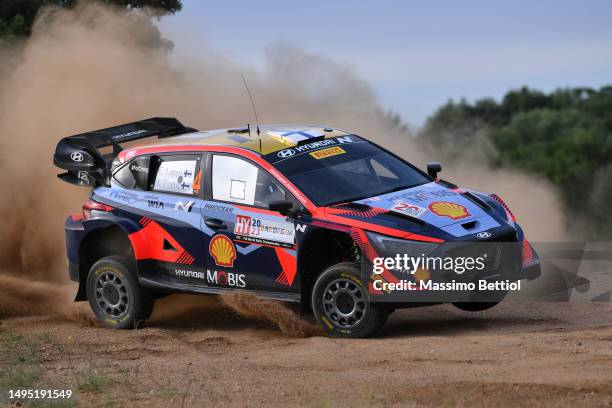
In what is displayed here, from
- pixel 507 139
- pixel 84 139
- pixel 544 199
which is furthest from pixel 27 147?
pixel 507 139

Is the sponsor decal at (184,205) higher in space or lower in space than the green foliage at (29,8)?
lower

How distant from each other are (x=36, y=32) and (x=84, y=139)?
6952 millimetres

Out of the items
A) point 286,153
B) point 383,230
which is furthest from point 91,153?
point 383,230

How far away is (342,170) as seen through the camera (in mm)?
9844

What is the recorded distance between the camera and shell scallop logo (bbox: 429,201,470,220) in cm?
909

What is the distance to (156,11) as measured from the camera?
65.4ft

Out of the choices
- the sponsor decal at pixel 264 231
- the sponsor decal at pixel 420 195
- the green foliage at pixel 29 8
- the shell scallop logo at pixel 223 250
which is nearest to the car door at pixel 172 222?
the shell scallop logo at pixel 223 250

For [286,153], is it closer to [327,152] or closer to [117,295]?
[327,152]

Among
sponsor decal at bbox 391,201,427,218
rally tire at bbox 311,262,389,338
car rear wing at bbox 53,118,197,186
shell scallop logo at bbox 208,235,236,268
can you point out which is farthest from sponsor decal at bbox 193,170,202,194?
sponsor decal at bbox 391,201,427,218

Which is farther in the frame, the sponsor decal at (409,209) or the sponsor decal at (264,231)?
the sponsor decal at (264,231)

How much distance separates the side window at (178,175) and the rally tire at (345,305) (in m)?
1.61

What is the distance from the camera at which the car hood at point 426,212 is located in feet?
29.1

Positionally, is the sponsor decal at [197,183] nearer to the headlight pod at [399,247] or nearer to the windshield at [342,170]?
the windshield at [342,170]

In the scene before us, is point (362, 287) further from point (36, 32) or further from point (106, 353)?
point (36, 32)
